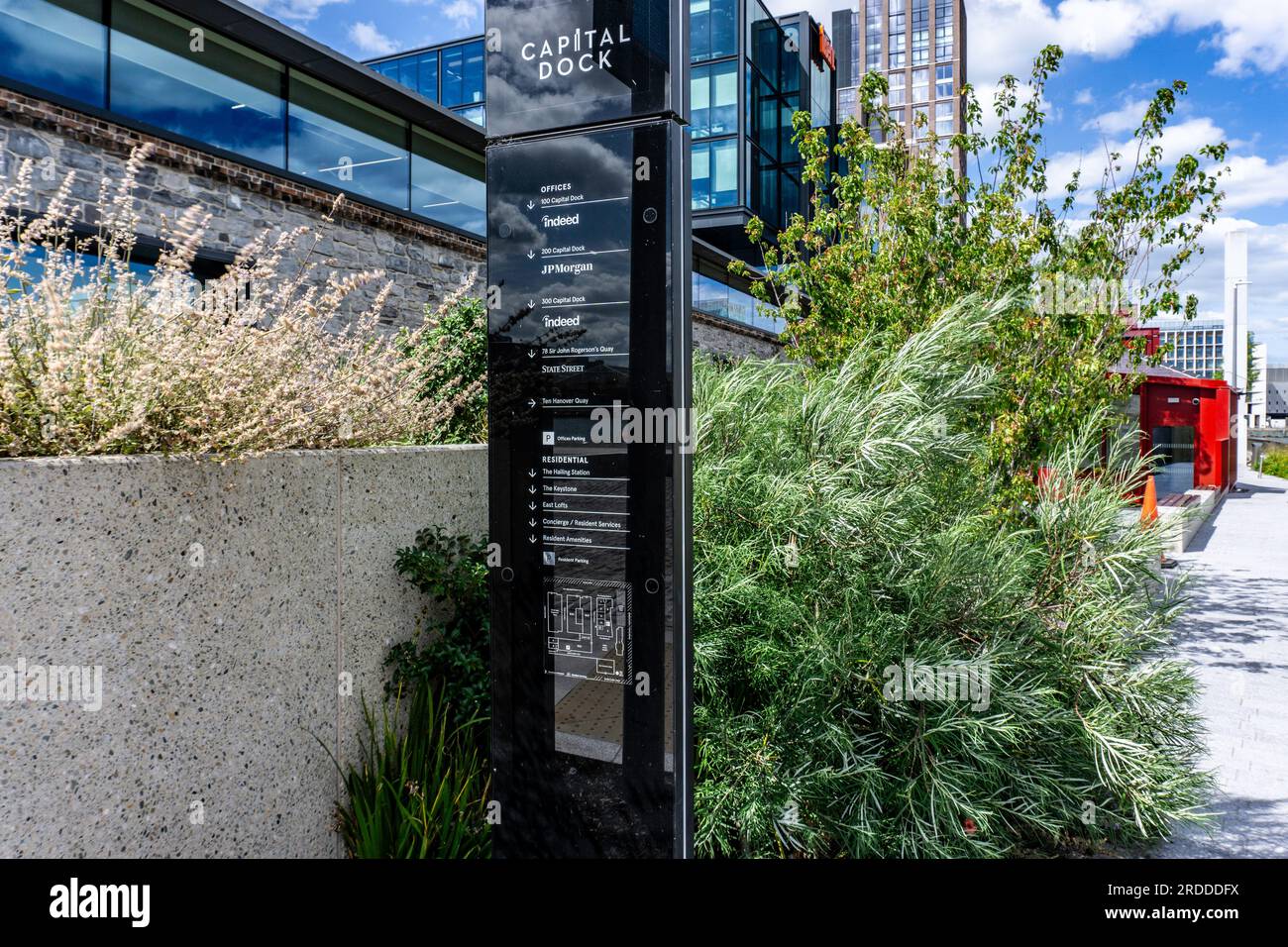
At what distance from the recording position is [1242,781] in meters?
4.76

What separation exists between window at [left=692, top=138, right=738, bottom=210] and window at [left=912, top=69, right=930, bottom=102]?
72.8m

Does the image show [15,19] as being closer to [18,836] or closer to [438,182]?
[438,182]

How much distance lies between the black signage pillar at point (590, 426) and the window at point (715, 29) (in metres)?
23.2

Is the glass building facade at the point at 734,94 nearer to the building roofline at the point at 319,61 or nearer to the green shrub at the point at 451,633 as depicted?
the building roofline at the point at 319,61

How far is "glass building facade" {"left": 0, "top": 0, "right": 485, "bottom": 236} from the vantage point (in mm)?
6938

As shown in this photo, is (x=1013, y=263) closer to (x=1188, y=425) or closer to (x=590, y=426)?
(x=590, y=426)

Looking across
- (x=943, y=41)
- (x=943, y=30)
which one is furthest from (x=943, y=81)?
(x=943, y=30)

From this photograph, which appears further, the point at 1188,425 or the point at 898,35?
the point at 898,35

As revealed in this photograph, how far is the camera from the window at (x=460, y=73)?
982 inches

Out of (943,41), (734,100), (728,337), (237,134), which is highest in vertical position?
(943,41)

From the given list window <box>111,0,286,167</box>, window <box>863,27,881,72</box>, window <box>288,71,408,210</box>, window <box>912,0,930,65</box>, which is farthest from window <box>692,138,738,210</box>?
window <box>912,0,930,65</box>

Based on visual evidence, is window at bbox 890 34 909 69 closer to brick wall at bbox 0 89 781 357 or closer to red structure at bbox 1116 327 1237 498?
red structure at bbox 1116 327 1237 498

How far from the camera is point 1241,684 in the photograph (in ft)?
21.5

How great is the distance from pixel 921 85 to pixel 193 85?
9335 centimetres
